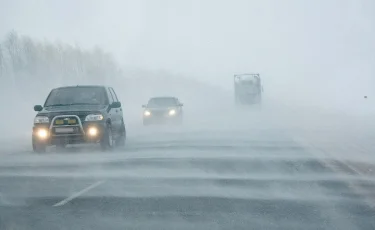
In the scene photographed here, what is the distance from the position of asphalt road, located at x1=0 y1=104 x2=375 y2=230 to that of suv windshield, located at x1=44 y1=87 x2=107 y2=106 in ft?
5.19

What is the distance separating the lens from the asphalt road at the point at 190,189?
656cm

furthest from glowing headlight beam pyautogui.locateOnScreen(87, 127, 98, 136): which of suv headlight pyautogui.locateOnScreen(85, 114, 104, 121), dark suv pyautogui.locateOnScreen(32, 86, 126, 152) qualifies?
suv headlight pyautogui.locateOnScreen(85, 114, 104, 121)

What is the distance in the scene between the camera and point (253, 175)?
10.7m

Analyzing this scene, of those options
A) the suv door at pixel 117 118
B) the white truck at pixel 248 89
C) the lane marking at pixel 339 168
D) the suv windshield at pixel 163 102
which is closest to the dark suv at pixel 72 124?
the suv door at pixel 117 118

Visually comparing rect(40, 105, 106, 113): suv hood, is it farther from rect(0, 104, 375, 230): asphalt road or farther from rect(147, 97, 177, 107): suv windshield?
rect(147, 97, 177, 107): suv windshield

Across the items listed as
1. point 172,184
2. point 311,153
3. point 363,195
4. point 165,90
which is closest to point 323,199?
point 363,195

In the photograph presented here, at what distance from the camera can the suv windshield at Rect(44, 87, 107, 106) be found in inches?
664

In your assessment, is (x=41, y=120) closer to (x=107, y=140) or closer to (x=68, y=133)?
(x=68, y=133)

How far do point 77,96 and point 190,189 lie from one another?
351 inches

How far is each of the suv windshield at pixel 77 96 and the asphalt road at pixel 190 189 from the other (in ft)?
5.19

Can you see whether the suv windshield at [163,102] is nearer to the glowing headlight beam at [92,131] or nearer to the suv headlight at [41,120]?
the glowing headlight beam at [92,131]

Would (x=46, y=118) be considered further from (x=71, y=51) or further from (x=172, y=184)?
(x=71, y=51)

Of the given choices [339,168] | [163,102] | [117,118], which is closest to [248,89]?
[163,102]

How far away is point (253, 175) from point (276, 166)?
165 centimetres
